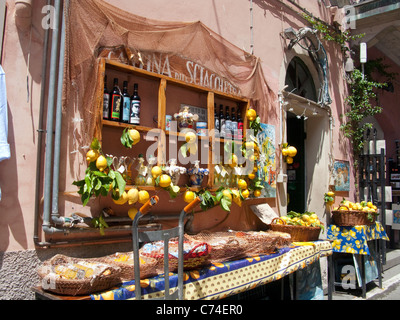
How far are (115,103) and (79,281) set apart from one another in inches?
57.4

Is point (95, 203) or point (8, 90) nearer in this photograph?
point (8, 90)

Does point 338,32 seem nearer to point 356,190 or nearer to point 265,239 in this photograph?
point 356,190

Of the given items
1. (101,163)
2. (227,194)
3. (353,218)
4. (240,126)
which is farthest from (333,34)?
(101,163)

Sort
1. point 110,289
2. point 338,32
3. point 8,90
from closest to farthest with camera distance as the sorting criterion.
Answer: point 110,289
point 8,90
point 338,32

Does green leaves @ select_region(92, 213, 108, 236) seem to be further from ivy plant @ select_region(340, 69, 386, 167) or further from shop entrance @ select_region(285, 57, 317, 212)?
ivy plant @ select_region(340, 69, 386, 167)

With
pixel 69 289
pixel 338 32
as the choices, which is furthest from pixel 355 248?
pixel 69 289

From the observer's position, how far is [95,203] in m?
2.91

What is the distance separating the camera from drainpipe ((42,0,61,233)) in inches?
101

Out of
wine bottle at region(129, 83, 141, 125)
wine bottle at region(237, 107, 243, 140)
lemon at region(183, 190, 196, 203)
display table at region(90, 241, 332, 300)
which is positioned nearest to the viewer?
display table at region(90, 241, 332, 300)

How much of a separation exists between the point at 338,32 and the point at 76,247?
615 cm

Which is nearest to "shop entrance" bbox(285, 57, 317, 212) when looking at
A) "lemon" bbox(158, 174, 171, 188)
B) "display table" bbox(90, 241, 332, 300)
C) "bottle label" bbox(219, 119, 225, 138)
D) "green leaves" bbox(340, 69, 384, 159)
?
"green leaves" bbox(340, 69, 384, 159)

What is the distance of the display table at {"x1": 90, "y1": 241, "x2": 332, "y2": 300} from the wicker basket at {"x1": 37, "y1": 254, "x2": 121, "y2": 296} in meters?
0.05

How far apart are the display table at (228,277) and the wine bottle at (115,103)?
132cm

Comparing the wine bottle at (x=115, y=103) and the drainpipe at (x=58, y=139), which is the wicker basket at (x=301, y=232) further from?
the drainpipe at (x=58, y=139)
